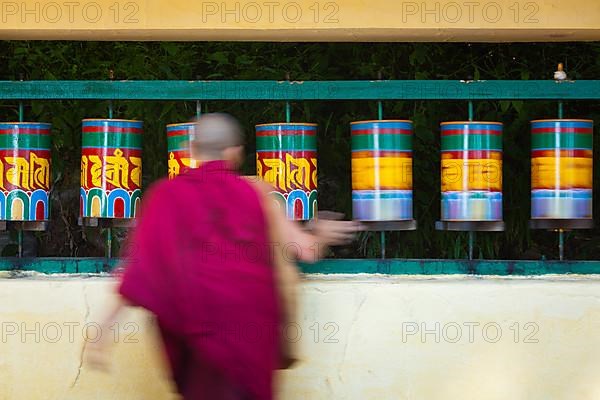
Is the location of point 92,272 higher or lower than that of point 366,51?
lower

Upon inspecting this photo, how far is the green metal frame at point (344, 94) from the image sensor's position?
477 cm

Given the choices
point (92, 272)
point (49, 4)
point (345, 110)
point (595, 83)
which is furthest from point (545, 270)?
point (49, 4)

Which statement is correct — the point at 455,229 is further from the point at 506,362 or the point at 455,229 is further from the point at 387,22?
the point at 387,22

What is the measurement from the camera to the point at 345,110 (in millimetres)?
5258

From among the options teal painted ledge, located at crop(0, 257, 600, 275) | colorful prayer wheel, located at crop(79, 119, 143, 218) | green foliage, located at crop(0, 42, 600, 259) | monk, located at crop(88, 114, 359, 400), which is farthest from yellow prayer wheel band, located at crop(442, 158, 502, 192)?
monk, located at crop(88, 114, 359, 400)

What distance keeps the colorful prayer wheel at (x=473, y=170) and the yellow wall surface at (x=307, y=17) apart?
377 mm

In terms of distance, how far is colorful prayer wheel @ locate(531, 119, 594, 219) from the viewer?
4.71m

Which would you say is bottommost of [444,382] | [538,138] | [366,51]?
[444,382]

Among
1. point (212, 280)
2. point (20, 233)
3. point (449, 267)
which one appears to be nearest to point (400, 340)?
point (449, 267)

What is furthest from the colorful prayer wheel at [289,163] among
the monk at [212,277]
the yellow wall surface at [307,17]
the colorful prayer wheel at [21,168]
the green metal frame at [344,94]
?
the monk at [212,277]

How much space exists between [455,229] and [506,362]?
532 millimetres

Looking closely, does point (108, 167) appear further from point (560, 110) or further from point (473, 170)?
point (560, 110)

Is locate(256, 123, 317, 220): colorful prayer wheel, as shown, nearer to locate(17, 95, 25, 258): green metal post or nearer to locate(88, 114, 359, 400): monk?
locate(17, 95, 25, 258): green metal post

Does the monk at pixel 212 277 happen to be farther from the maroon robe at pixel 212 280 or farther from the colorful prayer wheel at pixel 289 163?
the colorful prayer wheel at pixel 289 163
